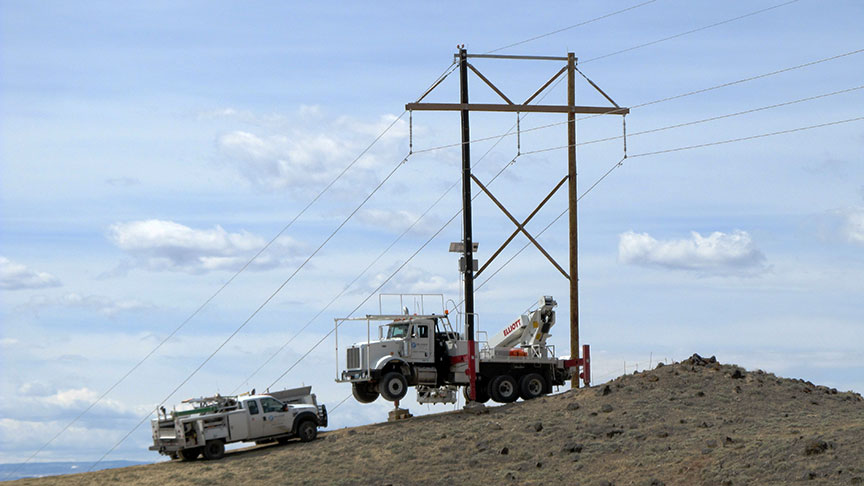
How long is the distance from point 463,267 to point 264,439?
964 centimetres

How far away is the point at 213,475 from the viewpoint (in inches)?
1331

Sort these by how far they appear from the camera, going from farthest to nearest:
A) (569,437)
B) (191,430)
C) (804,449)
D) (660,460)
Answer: (191,430) → (569,437) → (660,460) → (804,449)

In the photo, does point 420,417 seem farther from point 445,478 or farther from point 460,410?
point 445,478

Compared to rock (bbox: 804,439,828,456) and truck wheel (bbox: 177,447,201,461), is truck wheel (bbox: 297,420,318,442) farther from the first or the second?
rock (bbox: 804,439,828,456)

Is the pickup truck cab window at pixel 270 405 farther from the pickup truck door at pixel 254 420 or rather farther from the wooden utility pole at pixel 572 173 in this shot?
the wooden utility pole at pixel 572 173

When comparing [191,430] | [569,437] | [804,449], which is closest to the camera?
[804,449]

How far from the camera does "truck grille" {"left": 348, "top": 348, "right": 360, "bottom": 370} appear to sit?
40.1 m

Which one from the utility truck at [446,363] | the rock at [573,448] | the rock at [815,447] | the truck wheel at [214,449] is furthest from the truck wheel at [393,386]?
the rock at [815,447]

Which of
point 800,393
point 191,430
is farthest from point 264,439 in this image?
point 800,393

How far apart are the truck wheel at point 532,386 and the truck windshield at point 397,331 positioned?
16.0 ft

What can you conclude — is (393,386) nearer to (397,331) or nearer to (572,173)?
(397,331)

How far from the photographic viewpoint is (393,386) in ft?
130

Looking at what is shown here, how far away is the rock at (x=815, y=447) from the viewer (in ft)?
87.9

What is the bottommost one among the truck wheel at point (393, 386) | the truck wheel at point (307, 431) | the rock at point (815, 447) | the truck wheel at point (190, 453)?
the truck wheel at point (190, 453)
